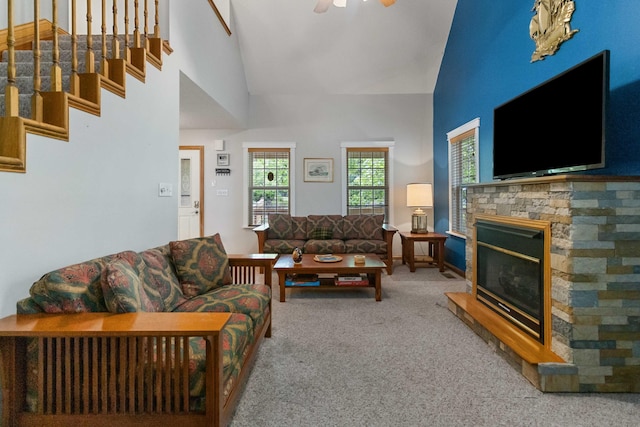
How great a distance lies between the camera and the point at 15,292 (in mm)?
1500

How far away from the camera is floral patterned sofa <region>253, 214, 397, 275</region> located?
4.93m

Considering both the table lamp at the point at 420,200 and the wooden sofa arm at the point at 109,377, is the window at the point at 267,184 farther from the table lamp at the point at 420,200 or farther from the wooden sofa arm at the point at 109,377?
the wooden sofa arm at the point at 109,377

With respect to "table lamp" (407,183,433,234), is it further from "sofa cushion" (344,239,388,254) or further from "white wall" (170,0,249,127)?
"white wall" (170,0,249,127)

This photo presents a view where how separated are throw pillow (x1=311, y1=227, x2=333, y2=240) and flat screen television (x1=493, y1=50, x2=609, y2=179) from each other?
2950 mm

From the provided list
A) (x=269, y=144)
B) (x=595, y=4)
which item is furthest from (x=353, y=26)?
(x=595, y=4)

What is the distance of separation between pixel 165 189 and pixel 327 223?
3.13 m

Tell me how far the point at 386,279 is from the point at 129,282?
11.6ft

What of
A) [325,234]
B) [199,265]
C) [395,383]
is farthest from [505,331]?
[325,234]

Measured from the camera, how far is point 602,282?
1.93 metres

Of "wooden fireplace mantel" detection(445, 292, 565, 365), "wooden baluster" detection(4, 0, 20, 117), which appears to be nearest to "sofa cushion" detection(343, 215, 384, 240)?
"wooden fireplace mantel" detection(445, 292, 565, 365)

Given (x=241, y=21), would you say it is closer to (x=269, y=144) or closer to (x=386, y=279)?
(x=269, y=144)

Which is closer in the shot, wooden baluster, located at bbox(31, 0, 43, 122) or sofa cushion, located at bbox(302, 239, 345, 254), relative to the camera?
wooden baluster, located at bbox(31, 0, 43, 122)

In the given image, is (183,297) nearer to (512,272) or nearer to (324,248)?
(512,272)

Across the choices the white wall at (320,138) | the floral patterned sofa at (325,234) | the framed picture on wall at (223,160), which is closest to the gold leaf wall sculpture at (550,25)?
the floral patterned sofa at (325,234)
